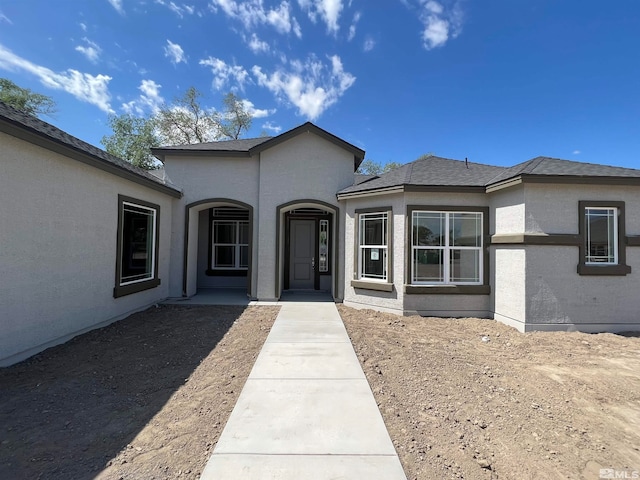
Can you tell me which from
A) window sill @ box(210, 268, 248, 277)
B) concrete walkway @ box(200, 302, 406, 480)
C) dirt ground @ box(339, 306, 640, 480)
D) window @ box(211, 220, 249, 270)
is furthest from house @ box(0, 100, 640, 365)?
concrete walkway @ box(200, 302, 406, 480)

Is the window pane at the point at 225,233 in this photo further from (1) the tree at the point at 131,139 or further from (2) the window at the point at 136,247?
(1) the tree at the point at 131,139

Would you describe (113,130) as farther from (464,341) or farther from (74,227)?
(464,341)

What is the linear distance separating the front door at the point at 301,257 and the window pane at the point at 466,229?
203 inches

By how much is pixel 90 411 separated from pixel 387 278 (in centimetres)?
664

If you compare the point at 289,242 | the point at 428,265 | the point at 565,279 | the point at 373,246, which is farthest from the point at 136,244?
the point at 565,279

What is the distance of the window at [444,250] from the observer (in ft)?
26.2

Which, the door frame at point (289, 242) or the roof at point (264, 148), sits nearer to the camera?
the roof at point (264, 148)

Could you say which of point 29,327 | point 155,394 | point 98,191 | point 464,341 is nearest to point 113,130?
point 98,191

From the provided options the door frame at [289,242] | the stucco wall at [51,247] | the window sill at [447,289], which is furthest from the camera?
the door frame at [289,242]

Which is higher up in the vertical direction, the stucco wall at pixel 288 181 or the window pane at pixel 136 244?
the stucco wall at pixel 288 181

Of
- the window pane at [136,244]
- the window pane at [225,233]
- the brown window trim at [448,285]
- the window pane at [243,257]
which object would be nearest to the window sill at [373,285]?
the brown window trim at [448,285]

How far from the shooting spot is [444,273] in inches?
314

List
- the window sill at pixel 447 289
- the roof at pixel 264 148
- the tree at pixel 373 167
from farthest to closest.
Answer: the tree at pixel 373 167, the roof at pixel 264 148, the window sill at pixel 447 289

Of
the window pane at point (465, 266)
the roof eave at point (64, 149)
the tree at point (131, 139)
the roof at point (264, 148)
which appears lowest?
the window pane at point (465, 266)
